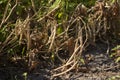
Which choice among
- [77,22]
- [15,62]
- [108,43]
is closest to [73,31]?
[77,22]

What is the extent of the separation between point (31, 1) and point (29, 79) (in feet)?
2.03

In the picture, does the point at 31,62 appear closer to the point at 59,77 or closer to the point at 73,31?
the point at 59,77

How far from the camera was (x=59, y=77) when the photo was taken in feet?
8.71

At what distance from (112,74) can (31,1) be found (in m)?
0.82

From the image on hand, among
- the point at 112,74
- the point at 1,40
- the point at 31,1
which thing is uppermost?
the point at 31,1

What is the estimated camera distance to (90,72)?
2.72 m

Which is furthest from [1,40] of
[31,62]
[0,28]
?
[31,62]

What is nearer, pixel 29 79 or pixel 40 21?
pixel 29 79

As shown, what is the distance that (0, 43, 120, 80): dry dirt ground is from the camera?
2.65 meters

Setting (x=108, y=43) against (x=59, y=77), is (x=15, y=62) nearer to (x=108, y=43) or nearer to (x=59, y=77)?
(x=59, y=77)

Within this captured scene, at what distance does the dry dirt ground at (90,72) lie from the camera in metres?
2.65

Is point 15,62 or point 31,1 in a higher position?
point 31,1

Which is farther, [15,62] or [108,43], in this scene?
[108,43]

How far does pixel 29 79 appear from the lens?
8.65 ft
